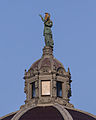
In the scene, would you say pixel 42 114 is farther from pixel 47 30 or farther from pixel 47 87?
pixel 47 30

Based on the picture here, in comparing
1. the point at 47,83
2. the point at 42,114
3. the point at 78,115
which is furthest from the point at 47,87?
the point at 42,114

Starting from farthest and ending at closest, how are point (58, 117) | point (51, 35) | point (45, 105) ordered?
point (51, 35) → point (45, 105) → point (58, 117)

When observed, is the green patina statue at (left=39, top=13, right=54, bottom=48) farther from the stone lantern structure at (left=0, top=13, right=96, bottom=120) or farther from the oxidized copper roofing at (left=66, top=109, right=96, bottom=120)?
the oxidized copper roofing at (left=66, top=109, right=96, bottom=120)

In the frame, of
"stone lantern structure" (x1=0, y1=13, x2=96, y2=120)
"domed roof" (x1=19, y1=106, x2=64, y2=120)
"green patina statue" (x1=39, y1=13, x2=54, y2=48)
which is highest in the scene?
"green patina statue" (x1=39, y1=13, x2=54, y2=48)

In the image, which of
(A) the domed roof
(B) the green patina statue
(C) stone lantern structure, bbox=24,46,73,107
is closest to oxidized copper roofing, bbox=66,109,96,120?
(A) the domed roof

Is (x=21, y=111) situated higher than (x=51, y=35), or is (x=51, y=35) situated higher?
(x=51, y=35)

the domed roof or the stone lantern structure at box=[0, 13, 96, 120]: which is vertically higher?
the stone lantern structure at box=[0, 13, 96, 120]

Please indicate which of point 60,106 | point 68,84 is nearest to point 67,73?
point 68,84

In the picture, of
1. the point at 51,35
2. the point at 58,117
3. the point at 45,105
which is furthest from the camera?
the point at 51,35

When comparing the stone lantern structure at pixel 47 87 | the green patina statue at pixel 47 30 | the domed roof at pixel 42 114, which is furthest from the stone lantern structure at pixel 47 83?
the domed roof at pixel 42 114

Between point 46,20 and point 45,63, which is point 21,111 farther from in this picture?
point 46,20

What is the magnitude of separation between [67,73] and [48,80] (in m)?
3.81

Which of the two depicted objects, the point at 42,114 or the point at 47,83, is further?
the point at 47,83

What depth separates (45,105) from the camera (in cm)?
11162
